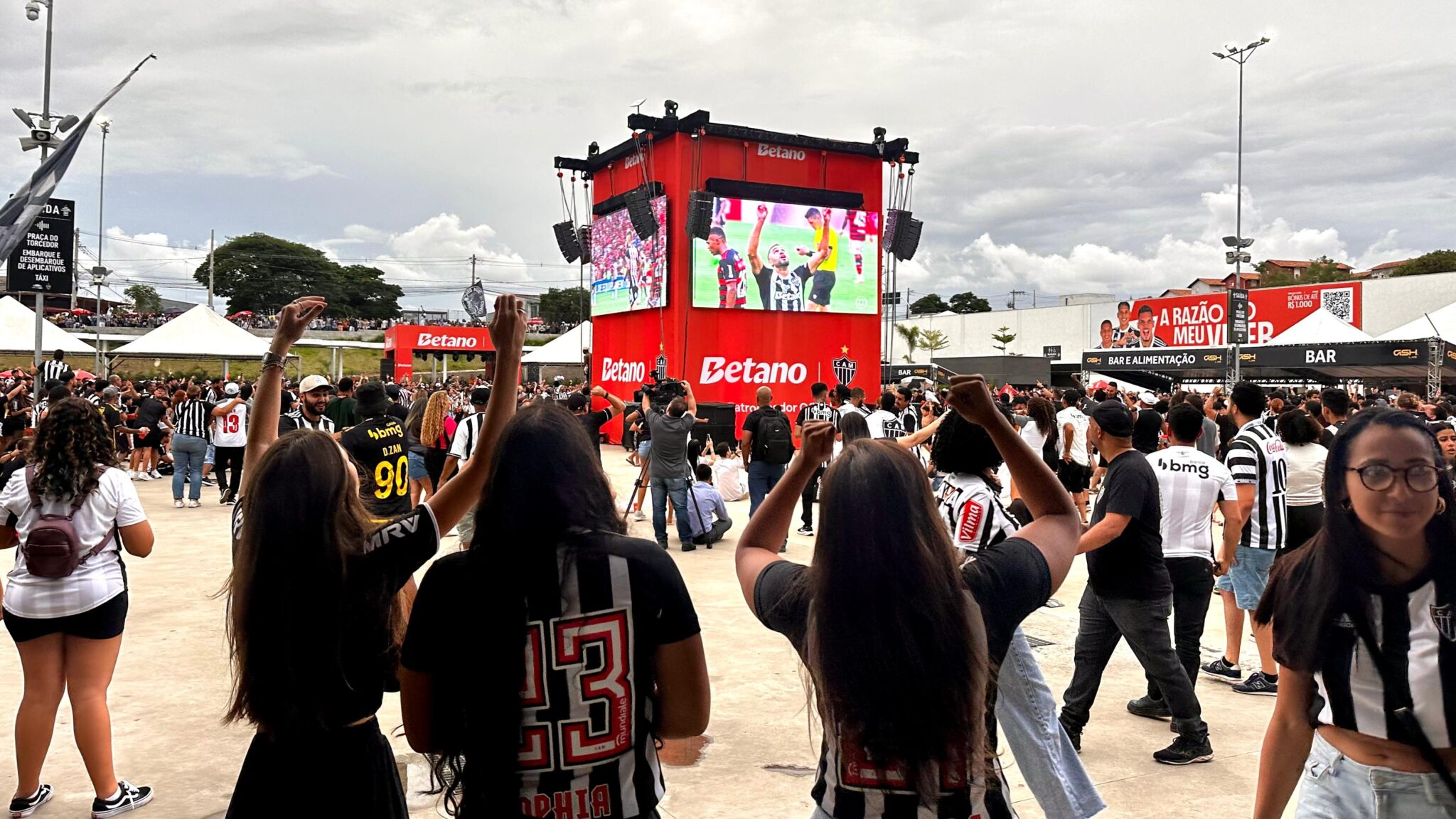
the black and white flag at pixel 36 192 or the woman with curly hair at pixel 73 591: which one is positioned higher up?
the black and white flag at pixel 36 192

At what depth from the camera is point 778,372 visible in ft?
72.1

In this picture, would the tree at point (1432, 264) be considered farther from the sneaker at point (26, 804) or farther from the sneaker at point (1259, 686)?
the sneaker at point (26, 804)

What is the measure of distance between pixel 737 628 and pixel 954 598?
16.5 ft

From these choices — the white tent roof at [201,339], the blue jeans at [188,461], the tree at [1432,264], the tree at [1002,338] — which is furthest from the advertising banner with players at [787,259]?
the tree at [1432,264]

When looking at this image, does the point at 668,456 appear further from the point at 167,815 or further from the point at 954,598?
the point at 954,598

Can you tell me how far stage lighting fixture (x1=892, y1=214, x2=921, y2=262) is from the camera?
73.2ft

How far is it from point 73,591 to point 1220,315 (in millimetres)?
36357

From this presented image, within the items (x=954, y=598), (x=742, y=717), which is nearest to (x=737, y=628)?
(x=742, y=717)

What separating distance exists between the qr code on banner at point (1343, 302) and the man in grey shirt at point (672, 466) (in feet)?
109

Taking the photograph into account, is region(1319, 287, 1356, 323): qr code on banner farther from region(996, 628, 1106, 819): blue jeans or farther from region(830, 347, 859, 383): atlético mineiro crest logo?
region(996, 628, 1106, 819): blue jeans

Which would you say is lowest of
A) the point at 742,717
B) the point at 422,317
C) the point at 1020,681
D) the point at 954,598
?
the point at 742,717

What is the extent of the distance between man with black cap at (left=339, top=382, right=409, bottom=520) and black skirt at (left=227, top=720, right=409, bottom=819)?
3493 millimetres

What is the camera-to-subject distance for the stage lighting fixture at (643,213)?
21.4m

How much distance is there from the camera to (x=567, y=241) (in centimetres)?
2567
